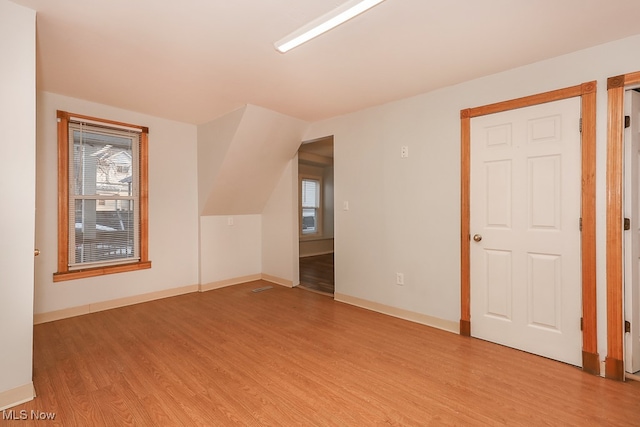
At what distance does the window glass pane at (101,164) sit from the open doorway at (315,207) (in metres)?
3.57

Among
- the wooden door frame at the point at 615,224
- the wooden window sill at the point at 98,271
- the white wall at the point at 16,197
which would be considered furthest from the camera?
the wooden window sill at the point at 98,271

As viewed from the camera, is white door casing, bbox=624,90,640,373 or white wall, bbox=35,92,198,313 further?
white wall, bbox=35,92,198,313

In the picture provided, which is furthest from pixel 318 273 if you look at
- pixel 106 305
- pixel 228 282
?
pixel 106 305

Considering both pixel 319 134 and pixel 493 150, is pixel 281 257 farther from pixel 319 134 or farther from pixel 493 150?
pixel 493 150

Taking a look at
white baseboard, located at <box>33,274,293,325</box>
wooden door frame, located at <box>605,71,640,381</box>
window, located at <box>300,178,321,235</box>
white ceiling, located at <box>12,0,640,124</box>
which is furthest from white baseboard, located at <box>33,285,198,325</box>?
wooden door frame, located at <box>605,71,640,381</box>

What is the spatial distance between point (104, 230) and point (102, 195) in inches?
16.8

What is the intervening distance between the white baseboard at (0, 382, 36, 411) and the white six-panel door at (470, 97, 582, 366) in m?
3.42

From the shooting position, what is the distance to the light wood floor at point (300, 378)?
1801 mm

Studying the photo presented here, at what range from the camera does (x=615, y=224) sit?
2.18 metres

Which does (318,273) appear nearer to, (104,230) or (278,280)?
(278,280)

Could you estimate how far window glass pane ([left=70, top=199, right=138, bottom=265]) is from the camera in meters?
3.53

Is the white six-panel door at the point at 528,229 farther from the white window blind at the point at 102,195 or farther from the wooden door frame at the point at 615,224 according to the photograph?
the white window blind at the point at 102,195

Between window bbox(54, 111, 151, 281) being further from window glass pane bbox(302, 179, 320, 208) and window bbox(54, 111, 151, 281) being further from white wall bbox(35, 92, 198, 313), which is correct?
window glass pane bbox(302, 179, 320, 208)

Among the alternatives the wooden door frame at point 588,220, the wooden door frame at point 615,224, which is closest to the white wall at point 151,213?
the wooden door frame at point 588,220
